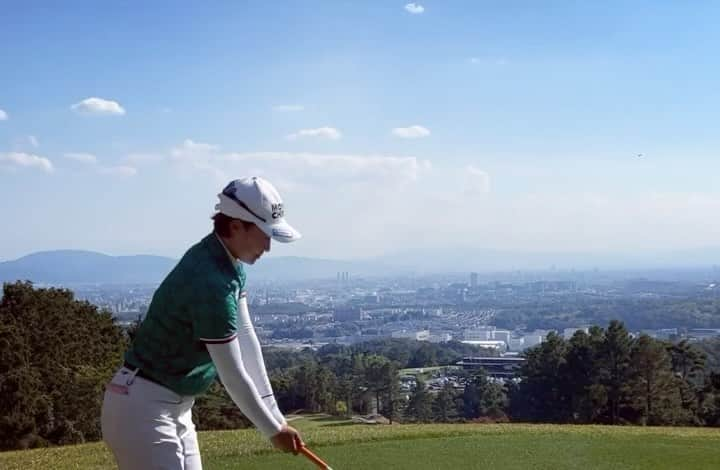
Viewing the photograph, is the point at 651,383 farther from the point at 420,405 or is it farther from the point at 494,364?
the point at 494,364

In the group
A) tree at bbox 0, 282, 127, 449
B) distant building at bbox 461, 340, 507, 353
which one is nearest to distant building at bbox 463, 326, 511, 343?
distant building at bbox 461, 340, 507, 353

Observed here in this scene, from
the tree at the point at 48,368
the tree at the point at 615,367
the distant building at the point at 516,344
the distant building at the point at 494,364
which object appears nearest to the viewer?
the tree at the point at 48,368

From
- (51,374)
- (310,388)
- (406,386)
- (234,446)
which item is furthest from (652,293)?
(234,446)

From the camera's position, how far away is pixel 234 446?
27.7ft

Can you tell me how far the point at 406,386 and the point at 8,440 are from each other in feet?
91.5

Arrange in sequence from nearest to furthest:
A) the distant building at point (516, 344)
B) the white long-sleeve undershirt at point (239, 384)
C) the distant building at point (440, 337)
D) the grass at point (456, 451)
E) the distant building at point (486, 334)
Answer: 1. the white long-sleeve undershirt at point (239, 384)
2. the grass at point (456, 451)
3. the distant building at point (516, 344)
4. the distant building at point (440, 337)
5. the distant building at point (486, 334)

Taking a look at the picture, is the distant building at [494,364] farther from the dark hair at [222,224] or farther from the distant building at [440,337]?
the dark hair at [222,224]

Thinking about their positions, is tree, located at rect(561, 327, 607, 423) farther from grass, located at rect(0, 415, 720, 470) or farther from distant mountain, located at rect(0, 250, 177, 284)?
distant mountain, located at rect(0, 250, 177, 284)

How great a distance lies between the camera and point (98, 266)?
165375 mm

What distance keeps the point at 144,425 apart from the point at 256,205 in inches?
34.4

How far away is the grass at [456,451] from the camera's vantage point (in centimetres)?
725

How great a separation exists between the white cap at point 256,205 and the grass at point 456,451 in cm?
461

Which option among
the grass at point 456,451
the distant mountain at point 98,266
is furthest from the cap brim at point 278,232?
the distant mountain at point 98,266

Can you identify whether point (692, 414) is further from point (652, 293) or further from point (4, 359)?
point (652, 293)
